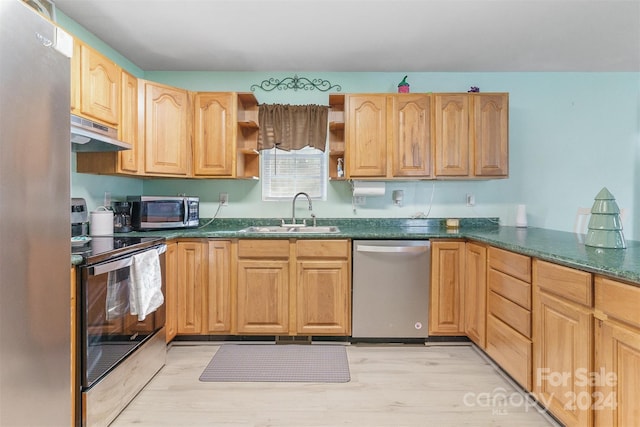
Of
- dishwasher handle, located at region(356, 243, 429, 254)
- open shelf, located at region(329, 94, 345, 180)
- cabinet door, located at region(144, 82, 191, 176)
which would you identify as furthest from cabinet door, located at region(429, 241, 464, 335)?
cabinet door, located at region(144, 82, 191, 176)

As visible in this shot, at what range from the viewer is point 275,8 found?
86.7 inches

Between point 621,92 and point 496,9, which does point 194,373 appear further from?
point 621,92

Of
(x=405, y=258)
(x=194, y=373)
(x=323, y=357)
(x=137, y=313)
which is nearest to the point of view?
(x=137, y=313)

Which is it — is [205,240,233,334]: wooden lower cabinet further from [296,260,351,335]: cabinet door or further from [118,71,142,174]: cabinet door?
[118,71,142,174]: cabinet door

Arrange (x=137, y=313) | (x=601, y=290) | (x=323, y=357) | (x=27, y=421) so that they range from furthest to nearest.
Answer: (x=323, y=357), (x=137, y=313), (x=601, y=290), (x=27, y=421)

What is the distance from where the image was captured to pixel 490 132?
111 inches

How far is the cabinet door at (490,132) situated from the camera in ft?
9.19

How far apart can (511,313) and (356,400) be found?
3.58 ft

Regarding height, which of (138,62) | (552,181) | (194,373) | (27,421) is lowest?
(194,373)

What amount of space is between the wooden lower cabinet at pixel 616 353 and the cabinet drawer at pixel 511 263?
48 cm

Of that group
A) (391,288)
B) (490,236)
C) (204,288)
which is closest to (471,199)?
(490,236)

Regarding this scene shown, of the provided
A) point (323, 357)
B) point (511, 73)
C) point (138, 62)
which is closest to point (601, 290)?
point (323, 357)

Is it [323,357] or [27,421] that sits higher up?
[27,421]

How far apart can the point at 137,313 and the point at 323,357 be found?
1.31 m
